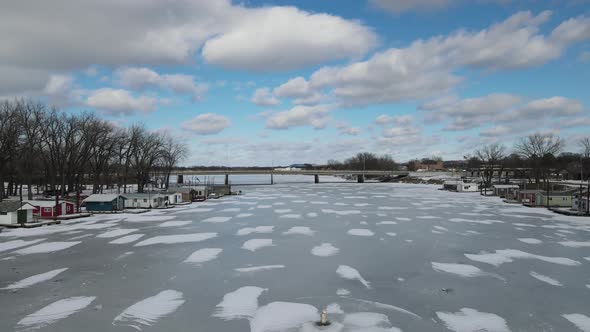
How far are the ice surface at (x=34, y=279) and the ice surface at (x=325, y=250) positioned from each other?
14.2 m

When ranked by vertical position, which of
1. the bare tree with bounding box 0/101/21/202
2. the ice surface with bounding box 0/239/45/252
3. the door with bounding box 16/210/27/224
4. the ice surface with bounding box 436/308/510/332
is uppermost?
the bare tree with bounding box 0/101/21/202

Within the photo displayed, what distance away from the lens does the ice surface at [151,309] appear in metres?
13.5

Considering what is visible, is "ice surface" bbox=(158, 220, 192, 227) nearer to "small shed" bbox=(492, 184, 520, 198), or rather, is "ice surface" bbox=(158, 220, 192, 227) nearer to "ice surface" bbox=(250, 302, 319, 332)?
"ice surface" bbox=(250, 302, 319, 332)

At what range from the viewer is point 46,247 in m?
Answer: 27.2

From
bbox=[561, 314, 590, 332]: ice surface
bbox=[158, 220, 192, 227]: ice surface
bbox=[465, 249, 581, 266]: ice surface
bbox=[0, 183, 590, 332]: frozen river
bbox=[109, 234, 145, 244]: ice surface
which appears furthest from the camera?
bbox=[158, 220, 192, 227]: ice surface

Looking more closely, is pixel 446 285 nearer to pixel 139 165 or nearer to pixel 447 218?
pixel 447 218

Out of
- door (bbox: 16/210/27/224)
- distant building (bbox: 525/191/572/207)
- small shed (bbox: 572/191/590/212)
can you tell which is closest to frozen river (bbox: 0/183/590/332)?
door (bbox: 16/210/27/224)

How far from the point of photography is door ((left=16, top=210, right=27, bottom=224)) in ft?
126

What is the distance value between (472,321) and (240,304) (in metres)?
8.46

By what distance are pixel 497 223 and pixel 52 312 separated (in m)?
38.4

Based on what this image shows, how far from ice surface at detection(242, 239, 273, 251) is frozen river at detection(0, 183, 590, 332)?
0.65ft

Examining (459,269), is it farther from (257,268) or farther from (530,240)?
(530,240)

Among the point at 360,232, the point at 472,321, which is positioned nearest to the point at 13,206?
the point at 360,232

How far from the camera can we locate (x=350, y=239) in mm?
29578
